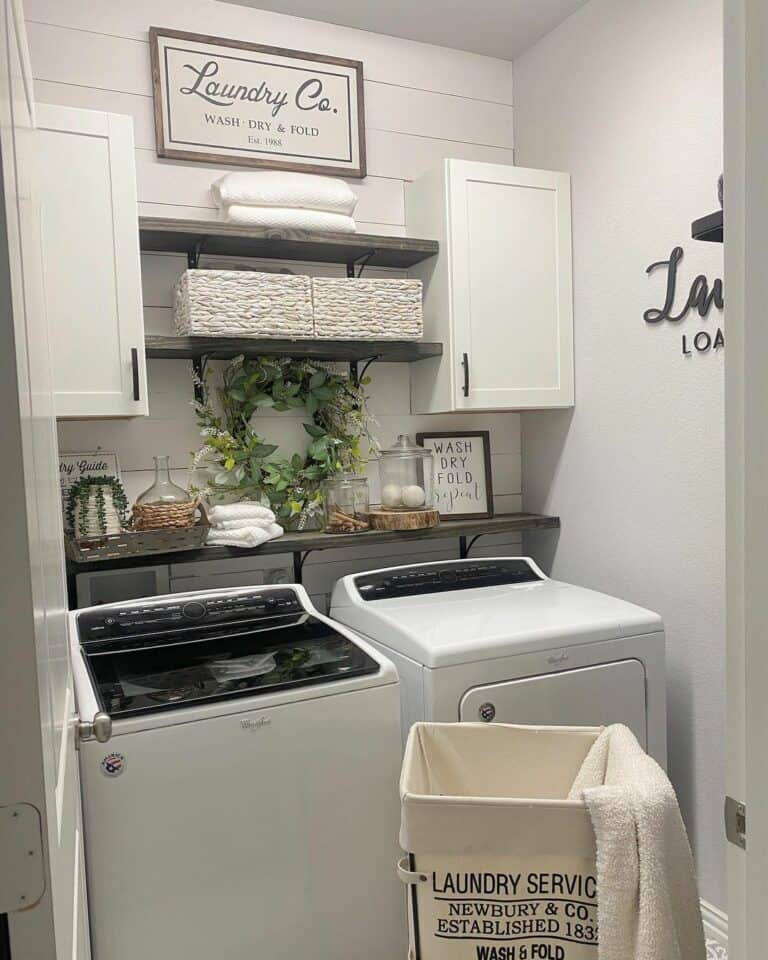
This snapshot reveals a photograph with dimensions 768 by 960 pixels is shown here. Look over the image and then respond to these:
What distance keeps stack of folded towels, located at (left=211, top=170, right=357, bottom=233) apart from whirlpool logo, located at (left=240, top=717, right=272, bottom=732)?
136cm

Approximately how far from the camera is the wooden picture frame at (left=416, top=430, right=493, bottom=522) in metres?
2.67

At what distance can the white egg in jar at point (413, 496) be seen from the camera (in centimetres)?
247

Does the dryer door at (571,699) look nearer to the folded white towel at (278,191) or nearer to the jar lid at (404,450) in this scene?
the jar lid at (404,450)

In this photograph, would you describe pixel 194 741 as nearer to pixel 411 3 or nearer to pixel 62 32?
pixel 62 32

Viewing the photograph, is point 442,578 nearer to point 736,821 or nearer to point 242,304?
point 242,304

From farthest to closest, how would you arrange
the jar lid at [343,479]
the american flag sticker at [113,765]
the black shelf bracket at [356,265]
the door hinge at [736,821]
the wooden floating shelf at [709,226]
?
the black shelf bracket at [356,265] < the jar lid at [343,479] < the american flag sticker at [113,765] < the wooden floating shelf at [709,226] < the door hinge at [736,821]

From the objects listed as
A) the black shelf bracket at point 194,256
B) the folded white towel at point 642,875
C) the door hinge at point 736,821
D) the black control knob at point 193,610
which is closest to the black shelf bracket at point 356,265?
the black shelf bracket at point 194,256

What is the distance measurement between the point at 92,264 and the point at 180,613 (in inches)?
36.1

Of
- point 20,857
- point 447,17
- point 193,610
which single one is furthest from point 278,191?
point 20,857

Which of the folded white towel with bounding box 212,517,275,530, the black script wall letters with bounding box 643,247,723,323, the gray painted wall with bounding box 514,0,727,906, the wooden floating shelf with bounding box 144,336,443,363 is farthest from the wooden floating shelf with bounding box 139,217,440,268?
the folded white towel with bounding box 212,517,275,530

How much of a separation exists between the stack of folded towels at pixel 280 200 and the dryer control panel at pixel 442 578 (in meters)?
1.04

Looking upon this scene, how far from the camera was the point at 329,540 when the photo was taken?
2305 mm

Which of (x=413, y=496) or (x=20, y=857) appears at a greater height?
(x=413, y=496)

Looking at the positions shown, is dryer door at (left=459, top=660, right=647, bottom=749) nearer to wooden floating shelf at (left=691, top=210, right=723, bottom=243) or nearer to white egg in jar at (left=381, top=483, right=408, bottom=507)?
white egg in jar at (left=381, top=483, right=408, bottom=507)
